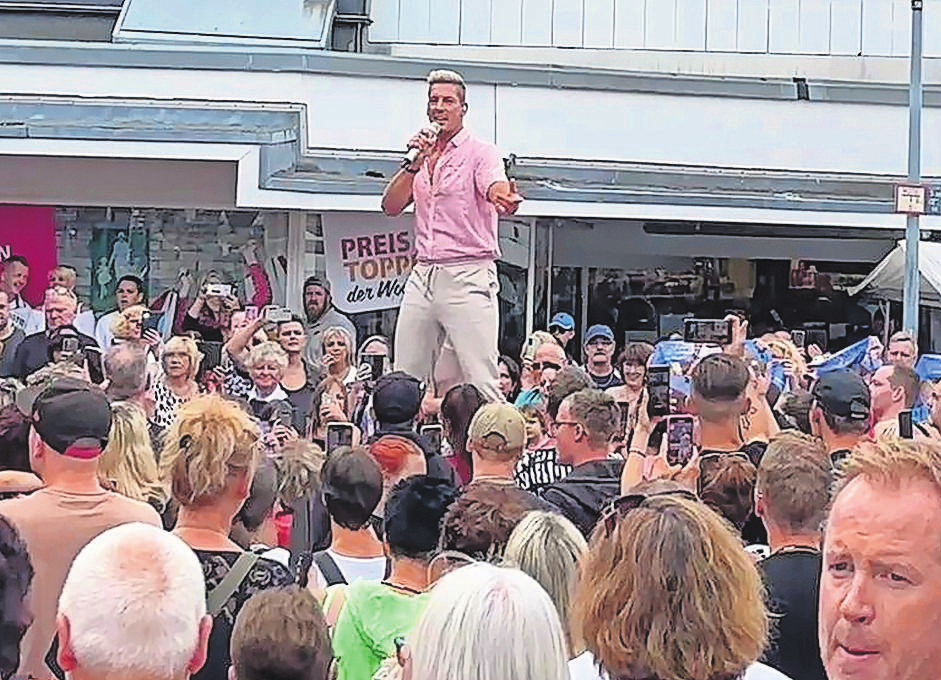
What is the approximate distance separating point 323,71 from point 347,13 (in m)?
2.81

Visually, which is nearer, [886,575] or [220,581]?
[886,575]

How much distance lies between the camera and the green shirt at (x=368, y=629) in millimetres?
4211

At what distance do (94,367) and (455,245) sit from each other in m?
1.75

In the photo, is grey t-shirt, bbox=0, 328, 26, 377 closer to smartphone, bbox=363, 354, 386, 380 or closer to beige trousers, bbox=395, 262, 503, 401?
smartphone, bbox=363, 354, 386, 380

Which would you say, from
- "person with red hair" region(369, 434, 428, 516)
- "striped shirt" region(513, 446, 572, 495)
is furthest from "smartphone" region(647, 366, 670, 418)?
"person with red hair" region(369, 434, 428, 516)

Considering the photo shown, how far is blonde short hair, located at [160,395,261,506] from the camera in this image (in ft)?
14.7

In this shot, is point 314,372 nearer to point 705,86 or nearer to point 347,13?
point 705,86

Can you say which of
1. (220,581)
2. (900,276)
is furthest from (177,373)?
(900,276)

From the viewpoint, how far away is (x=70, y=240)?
44.6 ft

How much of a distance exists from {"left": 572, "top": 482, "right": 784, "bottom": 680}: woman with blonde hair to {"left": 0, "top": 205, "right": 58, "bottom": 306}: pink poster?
34.6 feet

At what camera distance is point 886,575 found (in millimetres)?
2764

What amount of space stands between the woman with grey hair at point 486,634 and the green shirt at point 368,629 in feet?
3.72

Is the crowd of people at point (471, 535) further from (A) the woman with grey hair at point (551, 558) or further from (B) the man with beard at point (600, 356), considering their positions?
(B) the man with beard at point (600, 356)

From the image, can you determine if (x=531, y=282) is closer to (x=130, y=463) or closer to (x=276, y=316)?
(x=276, y=316)
